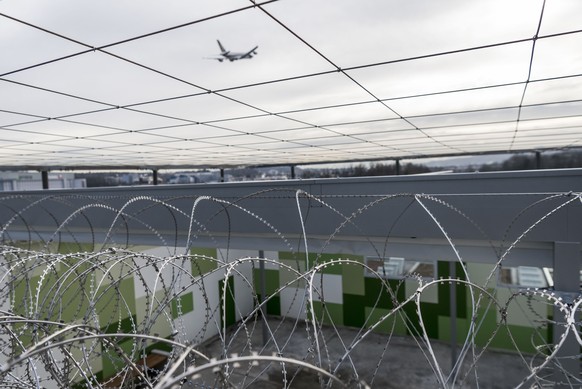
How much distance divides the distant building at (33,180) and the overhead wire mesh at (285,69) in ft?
13.7

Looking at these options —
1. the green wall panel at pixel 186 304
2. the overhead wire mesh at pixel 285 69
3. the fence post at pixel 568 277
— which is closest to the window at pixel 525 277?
the overhead wire mesh at pixel 285 69

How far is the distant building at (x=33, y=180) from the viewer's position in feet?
27.6

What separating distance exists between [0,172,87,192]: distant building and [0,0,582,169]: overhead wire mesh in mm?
4187

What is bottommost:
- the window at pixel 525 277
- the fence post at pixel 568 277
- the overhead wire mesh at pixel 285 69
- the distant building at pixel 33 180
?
the window at pixel 525 277

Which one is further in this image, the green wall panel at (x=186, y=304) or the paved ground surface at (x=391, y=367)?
the green wall panel at (x=186, y=304)

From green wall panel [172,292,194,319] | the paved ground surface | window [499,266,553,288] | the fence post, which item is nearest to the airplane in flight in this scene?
the fence post

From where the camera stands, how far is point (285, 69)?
278 cm

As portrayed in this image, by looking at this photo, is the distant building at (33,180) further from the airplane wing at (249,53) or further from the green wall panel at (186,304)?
the airplane wing at (249,53)

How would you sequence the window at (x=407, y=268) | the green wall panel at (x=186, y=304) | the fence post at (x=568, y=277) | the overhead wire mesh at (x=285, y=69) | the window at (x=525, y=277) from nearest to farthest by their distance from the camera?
the overhead wire mesh at (x=285, y=69) < the fence post at (x=568, y=277) < the window at (x=525, y=277) < the green wall panel at (x=186, y=304) < the window at (x=407, y=268)

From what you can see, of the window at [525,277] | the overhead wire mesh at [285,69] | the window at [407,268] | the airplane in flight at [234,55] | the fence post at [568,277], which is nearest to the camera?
the overhead wire mesh at [285,69]

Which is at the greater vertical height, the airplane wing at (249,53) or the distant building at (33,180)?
the airplane wing at (249,53)

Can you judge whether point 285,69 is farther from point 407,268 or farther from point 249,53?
point 407,268

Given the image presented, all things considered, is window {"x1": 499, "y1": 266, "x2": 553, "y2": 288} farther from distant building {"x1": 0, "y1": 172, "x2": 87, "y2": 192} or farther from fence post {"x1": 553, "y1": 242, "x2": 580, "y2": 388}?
distant building {"x1": 0, "y1": 172, "x2": 87, "y2": 192}

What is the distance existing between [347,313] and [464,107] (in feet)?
26.1
